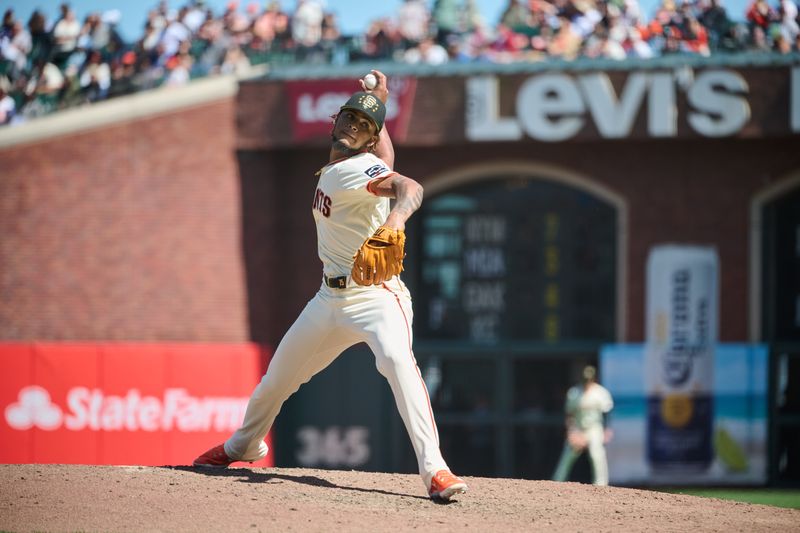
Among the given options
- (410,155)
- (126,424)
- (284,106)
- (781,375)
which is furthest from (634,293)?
(126,424)

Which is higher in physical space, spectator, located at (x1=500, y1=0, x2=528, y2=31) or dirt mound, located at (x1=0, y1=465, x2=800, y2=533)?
spectator, located at (x1=500, y1=0, x2=528, y2=31)

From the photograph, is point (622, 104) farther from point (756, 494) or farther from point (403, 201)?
point (403, 201)

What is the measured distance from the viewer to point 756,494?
1692cm

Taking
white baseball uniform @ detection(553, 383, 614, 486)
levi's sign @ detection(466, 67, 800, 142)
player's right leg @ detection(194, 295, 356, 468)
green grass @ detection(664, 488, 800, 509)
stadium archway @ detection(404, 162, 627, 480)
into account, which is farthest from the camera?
stadium archway @ detection(404, 162, 627, 480)

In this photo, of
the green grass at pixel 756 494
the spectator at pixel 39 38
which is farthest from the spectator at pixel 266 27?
the green grass at pixel 756 494

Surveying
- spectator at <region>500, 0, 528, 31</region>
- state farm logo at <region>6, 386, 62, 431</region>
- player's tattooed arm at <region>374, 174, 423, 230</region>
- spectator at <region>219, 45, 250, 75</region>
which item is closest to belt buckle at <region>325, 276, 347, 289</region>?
player's tattooed arm at <region>374, 174, 423, 230</region>

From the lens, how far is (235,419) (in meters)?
17.0

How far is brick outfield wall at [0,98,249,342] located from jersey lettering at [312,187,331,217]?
11.2 m

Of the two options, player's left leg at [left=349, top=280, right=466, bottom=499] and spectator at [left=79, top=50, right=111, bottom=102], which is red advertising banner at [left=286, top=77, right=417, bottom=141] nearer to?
spectator at [left=79, top=50, right=111, bottom=102]

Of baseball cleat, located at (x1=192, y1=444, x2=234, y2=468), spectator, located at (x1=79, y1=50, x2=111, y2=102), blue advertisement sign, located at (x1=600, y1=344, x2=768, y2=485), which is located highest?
spectator, located at (x1=79, y1=50, x2=111, y2=102)

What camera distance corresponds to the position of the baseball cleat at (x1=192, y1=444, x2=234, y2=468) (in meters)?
7.35

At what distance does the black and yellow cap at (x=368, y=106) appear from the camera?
660 cm

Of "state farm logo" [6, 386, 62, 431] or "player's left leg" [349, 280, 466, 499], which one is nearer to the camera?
"player's left leg" [349, 280, 466, 499]

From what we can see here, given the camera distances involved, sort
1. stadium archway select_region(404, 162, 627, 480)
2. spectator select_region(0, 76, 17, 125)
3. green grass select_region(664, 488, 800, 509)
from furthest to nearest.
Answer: stadium archway select_region(404, 162, 627, 480), spectator select_region(0, 76, 17, 125), green grass select_region(664, 488, 800, 509)
